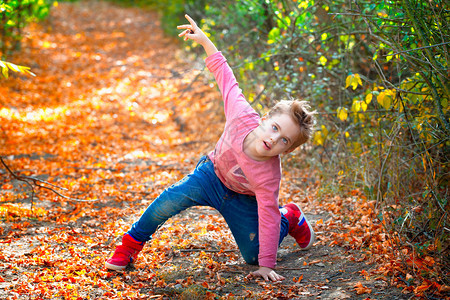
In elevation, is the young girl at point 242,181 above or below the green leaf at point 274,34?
below

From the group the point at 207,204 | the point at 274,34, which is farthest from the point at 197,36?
the point at 274,34

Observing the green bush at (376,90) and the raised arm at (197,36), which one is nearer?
the green bush at (376,90)

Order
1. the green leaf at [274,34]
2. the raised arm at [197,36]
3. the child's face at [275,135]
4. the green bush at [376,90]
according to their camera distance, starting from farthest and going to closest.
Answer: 1. the green leaf at [274,34]
2. the raised arm at [197,36]
3. the green bush at [376,90]
4. the child's face at [275,135]

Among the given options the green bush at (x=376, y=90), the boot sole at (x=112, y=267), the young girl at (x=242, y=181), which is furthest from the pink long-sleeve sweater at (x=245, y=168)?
the boot sole at (x=112, y=267)

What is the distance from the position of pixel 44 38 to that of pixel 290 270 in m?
9.87

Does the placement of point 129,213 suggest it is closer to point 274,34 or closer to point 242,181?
point 242,181

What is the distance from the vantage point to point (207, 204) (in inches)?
109

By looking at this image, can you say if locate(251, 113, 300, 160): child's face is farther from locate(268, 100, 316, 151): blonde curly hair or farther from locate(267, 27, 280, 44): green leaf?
locate(267, 27, 280, 44): green leaf

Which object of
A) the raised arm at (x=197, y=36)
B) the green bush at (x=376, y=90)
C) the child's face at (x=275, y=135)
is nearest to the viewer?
the child's face at (x=275, y=135)

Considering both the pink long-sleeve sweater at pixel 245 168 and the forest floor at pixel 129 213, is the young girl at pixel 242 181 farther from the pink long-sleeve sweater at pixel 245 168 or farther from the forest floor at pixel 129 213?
the forest floor at pixel 129 213

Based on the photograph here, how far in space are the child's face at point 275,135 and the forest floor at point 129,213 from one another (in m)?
0.78

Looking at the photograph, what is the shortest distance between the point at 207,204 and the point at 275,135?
0.66 m

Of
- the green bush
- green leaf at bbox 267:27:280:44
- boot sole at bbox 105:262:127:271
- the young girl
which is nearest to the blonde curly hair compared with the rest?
the young girl

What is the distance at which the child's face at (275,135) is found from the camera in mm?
2447
